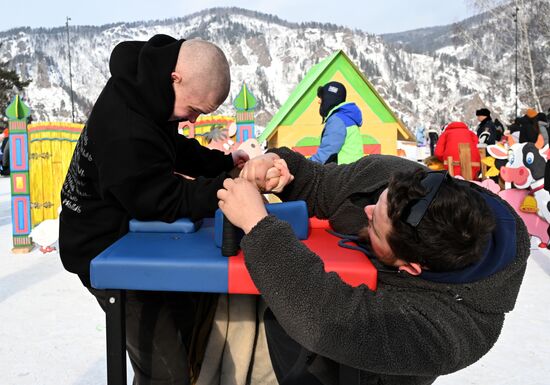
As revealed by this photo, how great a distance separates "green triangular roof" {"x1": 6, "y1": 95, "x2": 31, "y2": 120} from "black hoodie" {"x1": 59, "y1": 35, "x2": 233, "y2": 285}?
4388 millimetres

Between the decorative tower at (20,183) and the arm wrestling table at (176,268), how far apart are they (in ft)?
15.8

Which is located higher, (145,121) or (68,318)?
(145,121)

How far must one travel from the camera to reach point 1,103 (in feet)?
98.7

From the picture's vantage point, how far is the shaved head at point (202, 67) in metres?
1.28

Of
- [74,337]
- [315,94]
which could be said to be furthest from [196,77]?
[315,94]

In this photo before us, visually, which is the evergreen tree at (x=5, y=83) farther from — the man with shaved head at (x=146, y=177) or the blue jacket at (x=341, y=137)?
the man with shaved head at (x=146, y=177)

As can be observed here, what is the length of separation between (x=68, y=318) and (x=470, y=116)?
72.8 meters

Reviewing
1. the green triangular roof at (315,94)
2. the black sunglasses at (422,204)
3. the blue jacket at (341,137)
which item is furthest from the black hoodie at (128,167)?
the green triangular roof at (315,94)

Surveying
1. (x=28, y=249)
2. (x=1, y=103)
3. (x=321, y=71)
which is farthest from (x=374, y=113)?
(x=1, y=103)

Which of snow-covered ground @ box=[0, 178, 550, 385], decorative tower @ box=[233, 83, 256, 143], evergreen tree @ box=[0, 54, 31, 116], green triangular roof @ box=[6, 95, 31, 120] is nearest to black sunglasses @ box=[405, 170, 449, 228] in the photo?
snow-covered ground @ box=[0, 178, 550, 385]

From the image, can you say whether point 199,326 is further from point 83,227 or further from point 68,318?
point 68,318

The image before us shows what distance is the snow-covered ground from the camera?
7.82 feet

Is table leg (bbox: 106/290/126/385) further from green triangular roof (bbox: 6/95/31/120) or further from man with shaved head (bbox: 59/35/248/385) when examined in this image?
green triangular roof (bbox: 6/95/31/120)

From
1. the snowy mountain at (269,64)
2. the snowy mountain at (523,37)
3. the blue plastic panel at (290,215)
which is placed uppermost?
the snowy mountain at (269,64)
